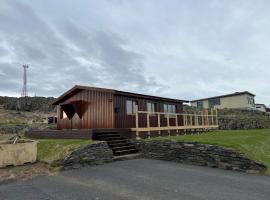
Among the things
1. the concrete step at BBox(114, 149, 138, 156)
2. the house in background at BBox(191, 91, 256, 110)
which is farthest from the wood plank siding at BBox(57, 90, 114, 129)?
the house in background at BBox(191, 91, 256, 110)

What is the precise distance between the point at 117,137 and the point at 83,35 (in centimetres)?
1265

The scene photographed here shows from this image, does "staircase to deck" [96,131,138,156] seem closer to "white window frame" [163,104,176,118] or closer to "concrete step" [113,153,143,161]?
"concrete step" [113,153,143,161]

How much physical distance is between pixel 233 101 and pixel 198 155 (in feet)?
108

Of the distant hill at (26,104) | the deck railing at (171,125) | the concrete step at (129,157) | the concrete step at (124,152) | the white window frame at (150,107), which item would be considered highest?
the distant hill at (26,104)

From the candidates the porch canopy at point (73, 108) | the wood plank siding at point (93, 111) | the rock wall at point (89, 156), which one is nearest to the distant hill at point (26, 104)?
the porch canopy at point (73, 108)

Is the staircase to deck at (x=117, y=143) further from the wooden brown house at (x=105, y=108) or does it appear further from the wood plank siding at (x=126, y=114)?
the wood plank siding at (x=126, y=114)

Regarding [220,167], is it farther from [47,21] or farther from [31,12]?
[47,21]

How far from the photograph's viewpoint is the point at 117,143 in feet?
40.8

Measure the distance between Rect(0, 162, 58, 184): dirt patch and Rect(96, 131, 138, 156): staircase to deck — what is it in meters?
3.50

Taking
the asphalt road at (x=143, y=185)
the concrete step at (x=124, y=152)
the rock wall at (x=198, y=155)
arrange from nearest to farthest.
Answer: the asphalt road at (x=143, y=185) < the rock wall at (x=198, y=155) < the concrete step at (x=124, y=152)

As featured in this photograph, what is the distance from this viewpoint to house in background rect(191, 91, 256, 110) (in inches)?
1497

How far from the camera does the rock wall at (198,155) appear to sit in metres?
8.44

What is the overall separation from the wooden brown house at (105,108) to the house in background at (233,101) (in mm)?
23251

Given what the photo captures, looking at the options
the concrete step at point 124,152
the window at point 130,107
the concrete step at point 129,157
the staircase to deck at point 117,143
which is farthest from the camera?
the window at point 130,107
